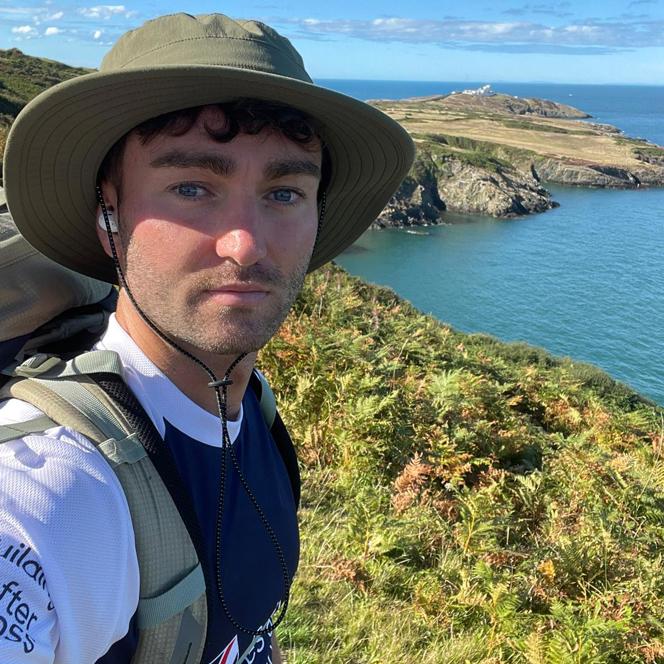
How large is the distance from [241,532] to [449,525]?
295 centimetres

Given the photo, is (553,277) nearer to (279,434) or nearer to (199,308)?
(279,434)

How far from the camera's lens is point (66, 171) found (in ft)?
4.60

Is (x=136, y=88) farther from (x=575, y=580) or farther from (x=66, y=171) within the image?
(x=575, y=580)

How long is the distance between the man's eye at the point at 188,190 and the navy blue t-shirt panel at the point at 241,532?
0.50m

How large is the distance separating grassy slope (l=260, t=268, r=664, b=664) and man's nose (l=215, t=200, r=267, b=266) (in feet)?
6.61

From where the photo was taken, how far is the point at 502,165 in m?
79.4

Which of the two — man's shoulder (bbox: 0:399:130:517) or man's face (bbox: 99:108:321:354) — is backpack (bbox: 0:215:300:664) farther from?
man's face (bbox: 99:108:321:354)

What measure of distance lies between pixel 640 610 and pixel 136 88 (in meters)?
3.73

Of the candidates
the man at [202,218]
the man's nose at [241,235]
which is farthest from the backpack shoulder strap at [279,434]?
the man's nose at [241,235]

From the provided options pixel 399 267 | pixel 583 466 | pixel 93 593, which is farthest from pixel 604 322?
pixel 93 593

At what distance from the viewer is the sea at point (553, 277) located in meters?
35.3

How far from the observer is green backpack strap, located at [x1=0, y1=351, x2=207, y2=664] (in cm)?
99

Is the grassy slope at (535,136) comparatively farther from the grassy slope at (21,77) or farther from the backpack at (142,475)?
the backpack at (142,475)

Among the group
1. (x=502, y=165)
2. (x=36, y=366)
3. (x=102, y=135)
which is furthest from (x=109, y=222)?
(x=502, y=165)
